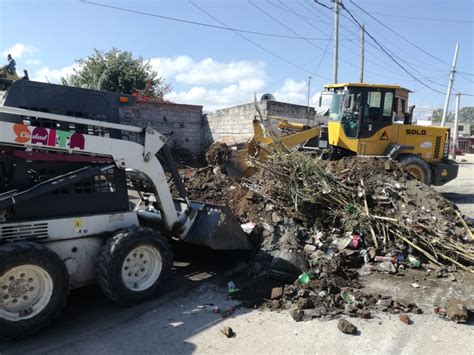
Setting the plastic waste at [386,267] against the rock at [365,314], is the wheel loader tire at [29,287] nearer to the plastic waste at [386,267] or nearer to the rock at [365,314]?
the rock at [365,314]

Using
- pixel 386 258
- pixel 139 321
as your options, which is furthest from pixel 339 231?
pixel 139 321

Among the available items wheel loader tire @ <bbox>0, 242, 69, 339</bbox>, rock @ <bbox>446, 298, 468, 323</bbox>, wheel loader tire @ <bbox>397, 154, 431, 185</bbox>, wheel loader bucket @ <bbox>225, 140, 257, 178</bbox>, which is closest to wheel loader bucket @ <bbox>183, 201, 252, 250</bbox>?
wheel loader tire @ <bbox>0, 242, 69, 339</bbox>

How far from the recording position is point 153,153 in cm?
507

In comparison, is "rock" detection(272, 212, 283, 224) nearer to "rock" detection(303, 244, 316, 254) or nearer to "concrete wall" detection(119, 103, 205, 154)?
"rock" detection(303, 244, 316, 254)

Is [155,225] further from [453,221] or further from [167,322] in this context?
[453,221]

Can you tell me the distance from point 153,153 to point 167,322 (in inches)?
75.5

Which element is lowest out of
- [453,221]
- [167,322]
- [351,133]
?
[167,322]

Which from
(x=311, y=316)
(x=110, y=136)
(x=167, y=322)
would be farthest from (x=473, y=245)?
(x=110, y=136)

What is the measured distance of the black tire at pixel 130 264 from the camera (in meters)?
4.49

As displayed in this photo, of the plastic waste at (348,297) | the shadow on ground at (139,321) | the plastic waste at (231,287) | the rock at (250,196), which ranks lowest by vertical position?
the shadow on ground at (139,321)

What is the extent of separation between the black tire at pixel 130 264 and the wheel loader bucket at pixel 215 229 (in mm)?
658

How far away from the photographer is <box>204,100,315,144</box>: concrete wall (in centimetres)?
1546

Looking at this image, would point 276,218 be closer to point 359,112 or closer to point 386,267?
point 386,267

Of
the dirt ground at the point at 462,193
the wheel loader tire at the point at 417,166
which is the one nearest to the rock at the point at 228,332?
the dirt ground at the point at 462,193
